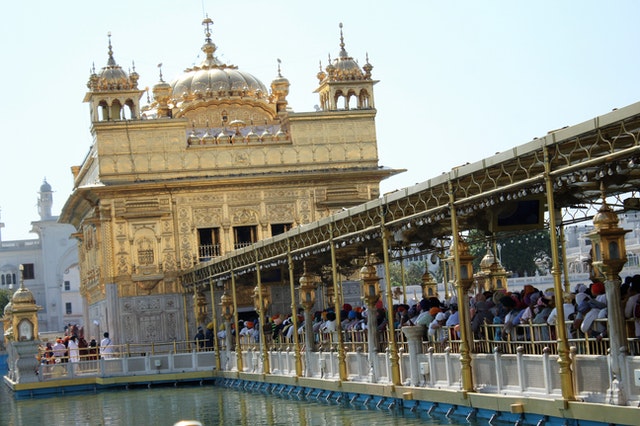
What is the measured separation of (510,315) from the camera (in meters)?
18.3

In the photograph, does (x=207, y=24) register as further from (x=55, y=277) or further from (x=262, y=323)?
(x=55, y=277)

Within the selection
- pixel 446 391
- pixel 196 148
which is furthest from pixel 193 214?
pixel 446 391

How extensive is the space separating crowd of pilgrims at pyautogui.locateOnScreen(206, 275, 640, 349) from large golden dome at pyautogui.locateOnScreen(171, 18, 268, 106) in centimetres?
1661

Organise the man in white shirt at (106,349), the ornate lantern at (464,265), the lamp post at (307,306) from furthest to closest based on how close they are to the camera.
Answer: the man in white shirt at (106,349)
the lamp post at (307,306)
the ornate lantern at (464,265)

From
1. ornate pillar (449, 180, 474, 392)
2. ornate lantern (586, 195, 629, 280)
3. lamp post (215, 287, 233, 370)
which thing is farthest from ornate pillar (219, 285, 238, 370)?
ornate lantern (586, 195, 629, 280)

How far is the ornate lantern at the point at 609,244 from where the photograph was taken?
15180 mm

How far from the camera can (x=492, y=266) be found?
1340 inches

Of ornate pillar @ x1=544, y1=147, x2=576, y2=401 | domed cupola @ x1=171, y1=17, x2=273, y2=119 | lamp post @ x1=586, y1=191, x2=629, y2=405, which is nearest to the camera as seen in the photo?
lamp post @ x1=586, y1=191, x2=629, y2=405

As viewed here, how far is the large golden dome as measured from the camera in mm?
42938

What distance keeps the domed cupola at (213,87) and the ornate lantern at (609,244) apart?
28.2 m

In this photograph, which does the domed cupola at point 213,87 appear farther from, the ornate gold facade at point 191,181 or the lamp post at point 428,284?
the lamp post at point 428,284

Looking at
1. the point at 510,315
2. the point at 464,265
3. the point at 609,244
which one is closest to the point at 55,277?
the point at 464,265

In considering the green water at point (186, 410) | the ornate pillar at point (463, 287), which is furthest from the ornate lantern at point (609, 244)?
the green water at point (186, 410)

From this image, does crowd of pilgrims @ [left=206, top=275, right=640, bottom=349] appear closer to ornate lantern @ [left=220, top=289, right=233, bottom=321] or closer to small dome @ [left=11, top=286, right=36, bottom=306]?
ornate lantern @ [left=220, top=289, right=233, bottom=321]
